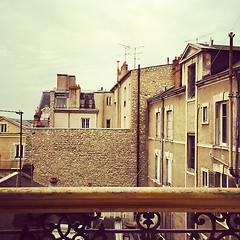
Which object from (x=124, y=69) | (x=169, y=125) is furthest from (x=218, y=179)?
(x=124, y=69)

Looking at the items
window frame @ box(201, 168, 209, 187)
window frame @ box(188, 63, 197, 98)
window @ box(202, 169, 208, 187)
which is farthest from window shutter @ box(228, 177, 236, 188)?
window frame @ box(188, 63, 197, 98)

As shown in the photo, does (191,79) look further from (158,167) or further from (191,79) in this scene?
(158,167)

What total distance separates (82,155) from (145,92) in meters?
6.32

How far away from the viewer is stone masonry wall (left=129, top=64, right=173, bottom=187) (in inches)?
733

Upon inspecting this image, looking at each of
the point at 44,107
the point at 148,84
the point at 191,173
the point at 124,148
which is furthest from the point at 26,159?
the point at 44,107

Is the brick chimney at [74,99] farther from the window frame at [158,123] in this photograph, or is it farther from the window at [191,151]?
the window at [191,151]

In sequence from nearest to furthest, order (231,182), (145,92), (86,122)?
(231,182), (145,92), (86,122)

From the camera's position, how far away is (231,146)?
326 inches

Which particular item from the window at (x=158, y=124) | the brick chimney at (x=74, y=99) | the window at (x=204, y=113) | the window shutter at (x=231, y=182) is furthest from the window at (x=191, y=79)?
the brick chimney at (x=74, y=99)

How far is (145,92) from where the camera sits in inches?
741

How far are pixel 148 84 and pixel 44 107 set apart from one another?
23153 millimetres

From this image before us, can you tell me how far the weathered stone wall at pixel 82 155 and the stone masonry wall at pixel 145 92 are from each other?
0.64 m

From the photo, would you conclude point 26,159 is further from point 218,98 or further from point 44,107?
point 44,107

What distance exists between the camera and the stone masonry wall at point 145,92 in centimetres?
1862
